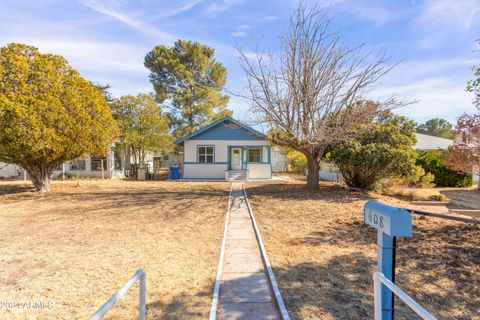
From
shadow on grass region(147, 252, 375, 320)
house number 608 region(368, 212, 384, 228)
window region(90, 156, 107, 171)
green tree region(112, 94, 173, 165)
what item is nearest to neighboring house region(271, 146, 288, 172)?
green tree region(112, 94, 173, 165)

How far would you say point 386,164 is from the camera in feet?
38.5

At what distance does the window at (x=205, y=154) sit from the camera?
20.6 m

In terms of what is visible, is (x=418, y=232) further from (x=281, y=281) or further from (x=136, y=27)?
(x=136, y=27)

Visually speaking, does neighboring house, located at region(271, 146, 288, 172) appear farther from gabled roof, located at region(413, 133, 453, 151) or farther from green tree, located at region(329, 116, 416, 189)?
green tree, located at region(329, 116, 416, 189)

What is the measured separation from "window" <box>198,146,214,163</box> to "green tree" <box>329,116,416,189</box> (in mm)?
10038

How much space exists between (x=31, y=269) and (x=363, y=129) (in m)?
12.8

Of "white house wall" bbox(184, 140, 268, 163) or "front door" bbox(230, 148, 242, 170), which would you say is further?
"front door" bbox(230, 148, 242, 170)

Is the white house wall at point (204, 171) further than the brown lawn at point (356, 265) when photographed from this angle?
Yes

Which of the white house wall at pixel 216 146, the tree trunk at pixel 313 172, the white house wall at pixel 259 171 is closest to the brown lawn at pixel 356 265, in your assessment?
the tree trunk at pixel 313 172

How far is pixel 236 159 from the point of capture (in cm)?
2098

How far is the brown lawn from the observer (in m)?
3.38

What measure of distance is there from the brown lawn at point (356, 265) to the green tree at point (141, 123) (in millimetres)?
16045

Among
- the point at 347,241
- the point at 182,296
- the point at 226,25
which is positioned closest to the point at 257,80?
the point at 226,25

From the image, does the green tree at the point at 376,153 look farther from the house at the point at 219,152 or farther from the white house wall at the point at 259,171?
the house at the point at 219,152
